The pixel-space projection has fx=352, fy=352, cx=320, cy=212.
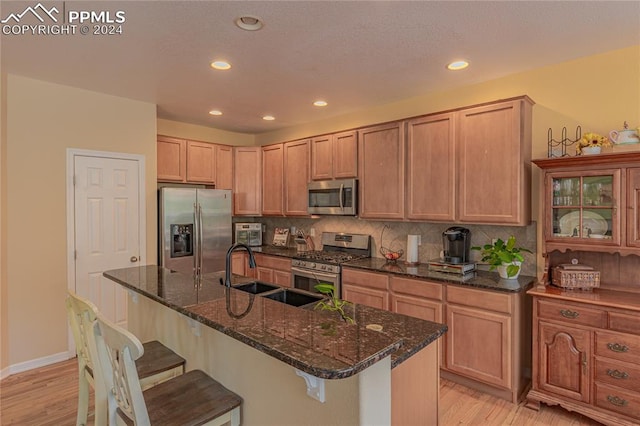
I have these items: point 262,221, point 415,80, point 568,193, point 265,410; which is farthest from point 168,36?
point 262,221

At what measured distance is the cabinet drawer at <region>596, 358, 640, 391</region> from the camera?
7.27 ft

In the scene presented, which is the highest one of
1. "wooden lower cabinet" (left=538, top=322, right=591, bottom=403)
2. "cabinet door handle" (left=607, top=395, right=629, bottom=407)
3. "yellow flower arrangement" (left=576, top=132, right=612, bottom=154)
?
"yellow flower arrangement" (left=576, top=132, right=612, bottom=154)

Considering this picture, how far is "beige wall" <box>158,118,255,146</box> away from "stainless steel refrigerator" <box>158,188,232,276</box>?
106 centimetres

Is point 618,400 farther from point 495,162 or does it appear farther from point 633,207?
point 495,162

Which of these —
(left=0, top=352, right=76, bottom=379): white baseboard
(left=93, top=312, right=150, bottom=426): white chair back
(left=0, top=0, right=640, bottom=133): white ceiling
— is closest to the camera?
(left=93, top=312, right=150, bottom=426): white chair back

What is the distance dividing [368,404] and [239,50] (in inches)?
96.8

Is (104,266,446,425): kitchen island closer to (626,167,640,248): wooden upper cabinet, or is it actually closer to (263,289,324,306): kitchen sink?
(263,289,324,306): kitchen sink

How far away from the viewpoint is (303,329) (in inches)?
54.4

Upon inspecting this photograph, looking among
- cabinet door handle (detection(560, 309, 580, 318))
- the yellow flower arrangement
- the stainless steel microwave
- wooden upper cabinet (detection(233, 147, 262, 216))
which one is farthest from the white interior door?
the yellow flower arrangement

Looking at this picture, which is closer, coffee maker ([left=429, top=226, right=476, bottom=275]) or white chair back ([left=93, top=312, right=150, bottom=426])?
white chair back ([left=93, top=312, right=150, bottom=426])

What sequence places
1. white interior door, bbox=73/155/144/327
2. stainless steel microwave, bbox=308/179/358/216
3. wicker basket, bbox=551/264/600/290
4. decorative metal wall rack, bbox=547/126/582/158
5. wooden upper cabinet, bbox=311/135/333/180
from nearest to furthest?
wicker basket, bbox=551/264/600/290 → decorative metal wall rack, bbox=547/126/582/158 → white interior door, bbox=73/155/144/327 → stainless steel microwave, bbox=308/179/358/216 → wooden upper cabinet, bbox=311/135/333/180

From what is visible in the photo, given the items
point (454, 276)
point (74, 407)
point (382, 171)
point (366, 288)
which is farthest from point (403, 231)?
point (74, 407)

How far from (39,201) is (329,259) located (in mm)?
2902

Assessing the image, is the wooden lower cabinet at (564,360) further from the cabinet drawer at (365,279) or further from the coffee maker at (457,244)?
the cabinet drawer at (365,279)
